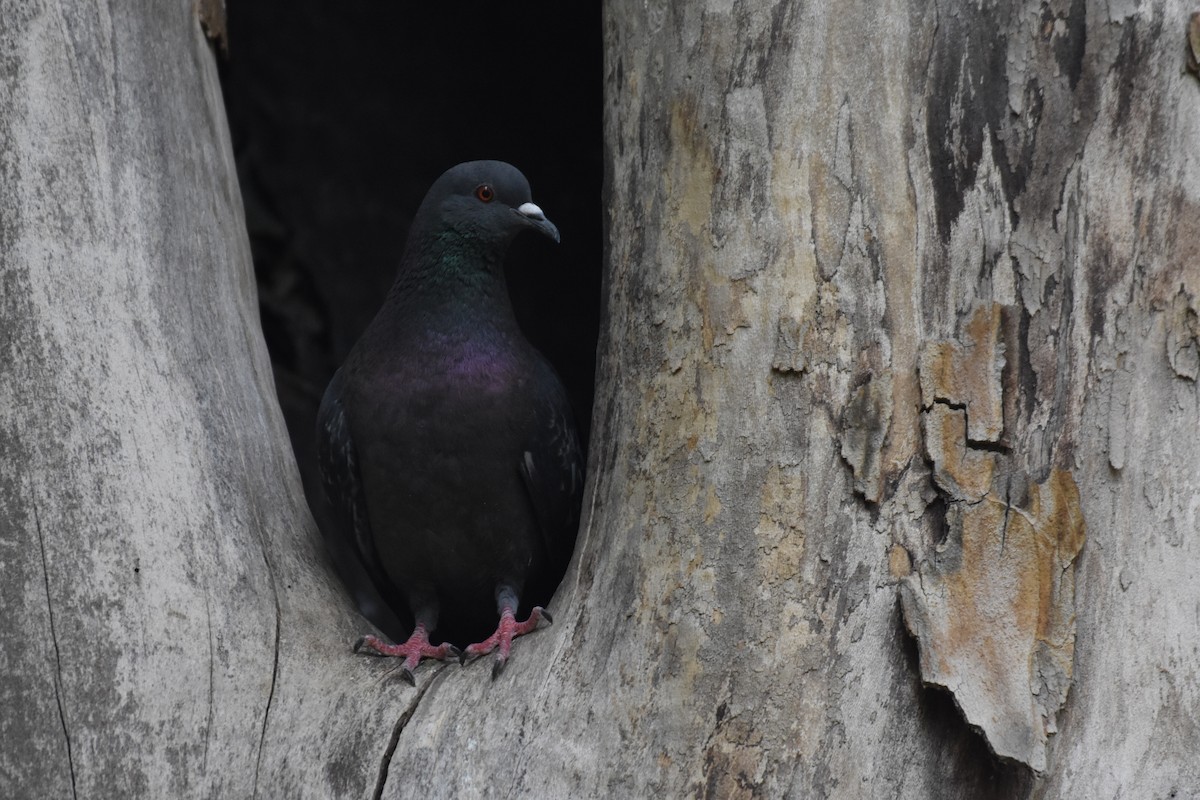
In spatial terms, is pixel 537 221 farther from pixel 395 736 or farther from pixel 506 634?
pixel 395 736

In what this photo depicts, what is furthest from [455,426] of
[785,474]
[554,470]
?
[785,474]

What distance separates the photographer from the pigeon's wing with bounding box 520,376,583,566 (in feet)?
14.4

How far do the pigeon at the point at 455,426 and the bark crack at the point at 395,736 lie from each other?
0.73m

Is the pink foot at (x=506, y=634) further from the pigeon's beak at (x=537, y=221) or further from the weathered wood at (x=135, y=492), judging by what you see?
the pigeon's beak at (x=537, y=221)

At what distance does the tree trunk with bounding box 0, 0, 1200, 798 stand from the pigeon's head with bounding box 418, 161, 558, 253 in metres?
0.93

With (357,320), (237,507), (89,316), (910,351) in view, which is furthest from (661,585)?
(357,320)

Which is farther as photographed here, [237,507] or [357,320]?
[357,320]

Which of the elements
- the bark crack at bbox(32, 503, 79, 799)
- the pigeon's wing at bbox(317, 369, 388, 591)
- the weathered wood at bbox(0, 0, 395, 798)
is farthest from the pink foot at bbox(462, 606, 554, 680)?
the bark crack at bbox(32, 503, 79, 799)

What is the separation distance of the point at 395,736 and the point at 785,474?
3.75ft

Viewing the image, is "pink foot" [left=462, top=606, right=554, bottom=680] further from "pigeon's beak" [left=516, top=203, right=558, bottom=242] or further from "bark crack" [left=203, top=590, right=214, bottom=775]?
"pigeon's beak" [left=516, top=203, right=558, bottom=242]

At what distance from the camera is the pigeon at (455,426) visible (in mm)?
4211

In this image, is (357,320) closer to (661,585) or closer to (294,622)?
(294,622)

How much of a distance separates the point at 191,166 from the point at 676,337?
1.64 meters

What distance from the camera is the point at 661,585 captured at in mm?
3090
